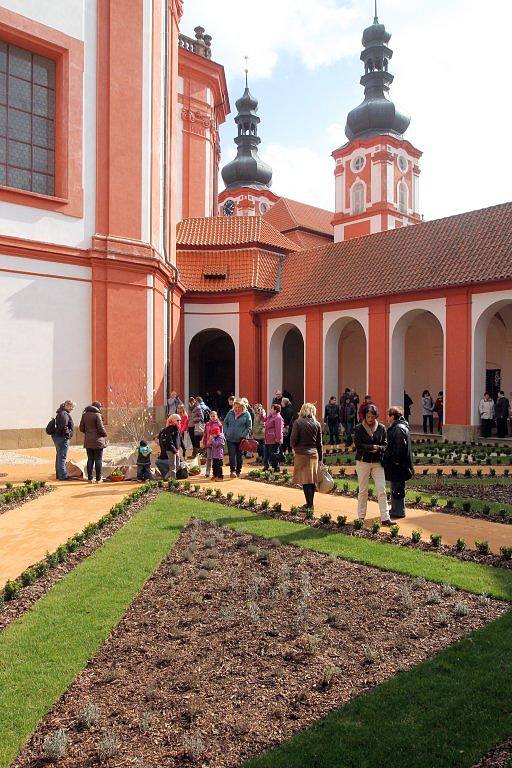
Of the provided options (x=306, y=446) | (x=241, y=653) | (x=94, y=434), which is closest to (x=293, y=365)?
(x=94, y=434)

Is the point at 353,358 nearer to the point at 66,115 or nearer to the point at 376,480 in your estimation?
the point at 66,115

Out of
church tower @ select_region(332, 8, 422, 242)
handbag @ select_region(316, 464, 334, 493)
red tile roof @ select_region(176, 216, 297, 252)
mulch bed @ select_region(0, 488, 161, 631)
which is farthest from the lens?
church tower @ select_region(332, 8, 422, 242)

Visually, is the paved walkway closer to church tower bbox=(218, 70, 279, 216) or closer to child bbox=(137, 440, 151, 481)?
child bbox=(137, 440, 151, 481)

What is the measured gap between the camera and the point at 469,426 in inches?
809

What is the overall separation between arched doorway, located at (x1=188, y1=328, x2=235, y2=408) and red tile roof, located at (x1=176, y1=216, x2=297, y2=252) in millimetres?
4960

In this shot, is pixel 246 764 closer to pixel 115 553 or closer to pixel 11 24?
pixel 115 553

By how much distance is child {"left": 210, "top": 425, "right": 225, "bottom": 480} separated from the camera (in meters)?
12.8

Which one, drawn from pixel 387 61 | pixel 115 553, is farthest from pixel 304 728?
pixel 387 61

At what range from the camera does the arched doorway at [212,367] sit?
31.1 metres

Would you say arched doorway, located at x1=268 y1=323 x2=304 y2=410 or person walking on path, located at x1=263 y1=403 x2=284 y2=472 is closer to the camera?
person walking on path, located at x1=263 y1=403 x2=284 y2=472

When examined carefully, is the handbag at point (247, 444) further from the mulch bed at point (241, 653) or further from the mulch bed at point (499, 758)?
the mulch bed at point (499, 758)

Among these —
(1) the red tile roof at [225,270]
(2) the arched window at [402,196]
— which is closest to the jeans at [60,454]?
(1) the red tile roof at [225,270]

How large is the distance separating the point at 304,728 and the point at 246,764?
1.61 feet

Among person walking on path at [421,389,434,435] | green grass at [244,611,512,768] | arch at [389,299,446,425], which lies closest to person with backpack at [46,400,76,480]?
green grass at [244,611,512,768]
